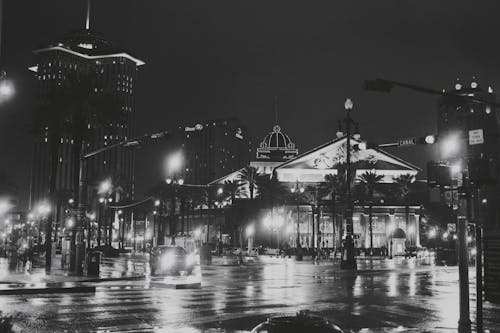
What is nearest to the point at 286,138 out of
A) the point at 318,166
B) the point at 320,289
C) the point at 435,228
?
the point at 318,166

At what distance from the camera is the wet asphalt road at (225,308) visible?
1260cm

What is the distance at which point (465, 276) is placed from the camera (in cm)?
1123

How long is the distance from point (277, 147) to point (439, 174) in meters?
135

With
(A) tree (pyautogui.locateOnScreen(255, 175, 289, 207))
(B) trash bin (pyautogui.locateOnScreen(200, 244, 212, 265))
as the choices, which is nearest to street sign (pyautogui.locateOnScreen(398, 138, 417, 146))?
(B) trash bin (pyautogui.locateOnScreen(200, 244, 212, 265))

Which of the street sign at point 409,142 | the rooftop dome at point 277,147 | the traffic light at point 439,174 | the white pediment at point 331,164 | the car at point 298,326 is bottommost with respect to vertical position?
the car at point 298,326

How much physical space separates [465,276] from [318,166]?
96.5m

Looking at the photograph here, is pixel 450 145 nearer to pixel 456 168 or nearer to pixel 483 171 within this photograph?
pixel 456 168

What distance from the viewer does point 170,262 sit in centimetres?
3061

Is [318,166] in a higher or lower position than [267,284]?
higher

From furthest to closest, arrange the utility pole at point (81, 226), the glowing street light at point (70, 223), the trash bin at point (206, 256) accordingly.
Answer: the trash bin at point (206, 256) → the glowing street light at point (70, 223) → the utility pole at point (81, 226)

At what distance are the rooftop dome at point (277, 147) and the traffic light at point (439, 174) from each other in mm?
125937

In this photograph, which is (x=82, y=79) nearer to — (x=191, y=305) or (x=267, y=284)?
(x=267, y=284)

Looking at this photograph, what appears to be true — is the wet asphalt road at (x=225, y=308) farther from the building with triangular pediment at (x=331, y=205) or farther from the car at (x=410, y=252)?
the building with triangular pediment at (x=331, y=205)

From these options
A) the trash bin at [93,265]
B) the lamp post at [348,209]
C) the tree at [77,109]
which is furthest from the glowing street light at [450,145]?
the lamp post at [348,209]
